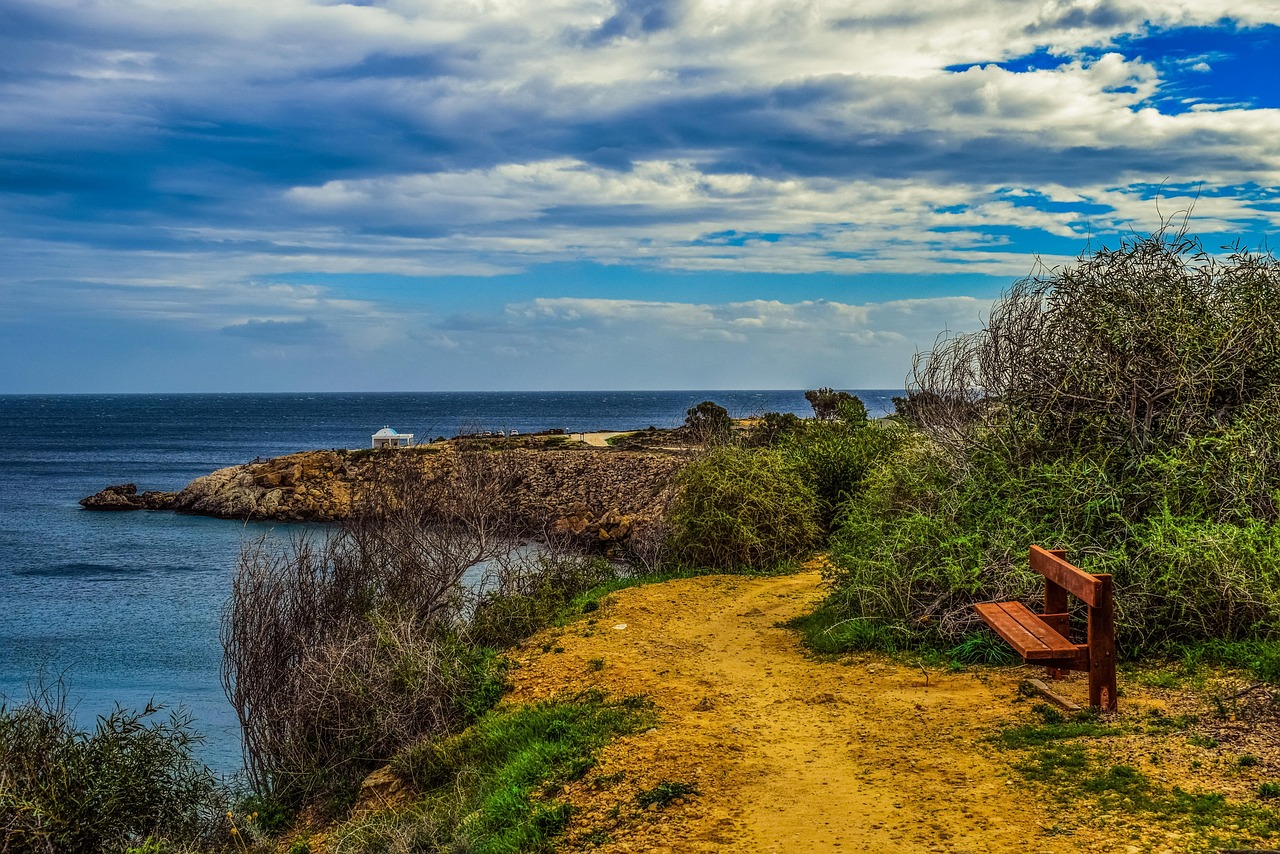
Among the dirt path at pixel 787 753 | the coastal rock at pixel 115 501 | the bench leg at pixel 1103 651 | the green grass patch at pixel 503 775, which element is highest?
the bench leg at pixel 1103 651

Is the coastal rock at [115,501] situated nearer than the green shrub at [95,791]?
No

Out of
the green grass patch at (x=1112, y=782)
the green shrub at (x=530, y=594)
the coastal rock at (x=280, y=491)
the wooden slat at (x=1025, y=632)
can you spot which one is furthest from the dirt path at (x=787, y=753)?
the coastal rock at (x=280, y=491)

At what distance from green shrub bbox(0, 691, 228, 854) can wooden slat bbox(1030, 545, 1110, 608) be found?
7132 mm

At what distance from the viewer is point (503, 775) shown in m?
6.68

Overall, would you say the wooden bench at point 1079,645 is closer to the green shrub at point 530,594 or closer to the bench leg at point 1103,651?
the bench leg at point 1103,651

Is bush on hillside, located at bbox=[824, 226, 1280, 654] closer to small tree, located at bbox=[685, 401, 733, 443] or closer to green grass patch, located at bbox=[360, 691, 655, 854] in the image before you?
green grass patch, located at bbox=[360, 691, 655, 854]

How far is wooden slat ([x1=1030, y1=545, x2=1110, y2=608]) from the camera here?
5965 millimetres

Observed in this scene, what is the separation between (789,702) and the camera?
7.42 meters

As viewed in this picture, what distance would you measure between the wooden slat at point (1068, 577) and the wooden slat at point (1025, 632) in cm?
31

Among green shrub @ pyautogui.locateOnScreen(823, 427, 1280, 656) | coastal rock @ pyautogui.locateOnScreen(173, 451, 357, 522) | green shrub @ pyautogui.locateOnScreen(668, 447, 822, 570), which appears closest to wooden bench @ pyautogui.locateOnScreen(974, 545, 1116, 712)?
green shrub @ pyautogui.locateOnScreen(823, 427, 1280, 656)

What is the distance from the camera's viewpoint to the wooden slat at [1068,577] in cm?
596

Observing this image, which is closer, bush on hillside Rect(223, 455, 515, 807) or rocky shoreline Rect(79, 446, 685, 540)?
bush on hillside Rect(223, 455, 515, 807)

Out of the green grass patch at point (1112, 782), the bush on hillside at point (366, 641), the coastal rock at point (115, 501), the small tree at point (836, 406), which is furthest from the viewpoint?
the coastal rock at point (115, 501)

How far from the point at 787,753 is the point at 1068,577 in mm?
2205
